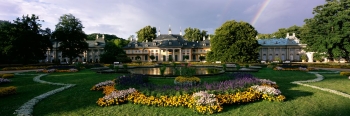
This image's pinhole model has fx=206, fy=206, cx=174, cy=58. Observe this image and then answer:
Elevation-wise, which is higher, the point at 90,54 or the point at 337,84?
the point at 90,54

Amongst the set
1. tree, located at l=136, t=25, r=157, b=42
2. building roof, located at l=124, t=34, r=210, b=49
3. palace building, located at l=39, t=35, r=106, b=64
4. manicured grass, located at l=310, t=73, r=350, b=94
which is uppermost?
tree, located at l=136, t=25, r=157, b=42

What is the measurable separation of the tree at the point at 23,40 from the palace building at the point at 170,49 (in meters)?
31.0

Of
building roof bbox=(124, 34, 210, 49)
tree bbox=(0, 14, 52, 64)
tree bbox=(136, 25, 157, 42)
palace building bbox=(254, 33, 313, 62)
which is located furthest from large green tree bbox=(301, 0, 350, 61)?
tree bbox=(136, 25, 157, 42)

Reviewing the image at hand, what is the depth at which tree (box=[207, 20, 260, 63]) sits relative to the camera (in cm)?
3747

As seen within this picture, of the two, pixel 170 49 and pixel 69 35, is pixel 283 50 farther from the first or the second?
pixel 69 35

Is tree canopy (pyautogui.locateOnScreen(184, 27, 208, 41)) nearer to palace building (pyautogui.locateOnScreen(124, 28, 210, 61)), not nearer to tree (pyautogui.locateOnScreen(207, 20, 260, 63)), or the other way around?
palace building (pyautogui.locateOnScreen(124, 28, 210, 61))

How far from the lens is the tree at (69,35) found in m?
43.1

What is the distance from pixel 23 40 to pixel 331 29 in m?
50.6

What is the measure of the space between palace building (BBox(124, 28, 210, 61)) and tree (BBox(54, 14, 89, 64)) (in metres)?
23.6

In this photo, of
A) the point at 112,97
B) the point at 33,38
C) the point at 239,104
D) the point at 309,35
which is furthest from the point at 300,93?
the point at 33,38

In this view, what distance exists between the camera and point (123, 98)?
330 inches

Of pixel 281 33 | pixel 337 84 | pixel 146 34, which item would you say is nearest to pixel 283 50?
pixel 281 33

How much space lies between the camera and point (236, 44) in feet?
123

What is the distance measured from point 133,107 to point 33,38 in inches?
1425
